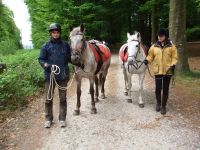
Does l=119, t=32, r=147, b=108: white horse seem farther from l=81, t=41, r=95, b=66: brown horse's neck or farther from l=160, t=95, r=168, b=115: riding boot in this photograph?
l=81, t=41, r=95, b=66: brown horse's neck

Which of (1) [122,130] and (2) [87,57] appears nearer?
(1) [122,130]

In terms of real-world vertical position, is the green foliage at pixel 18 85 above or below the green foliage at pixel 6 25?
below

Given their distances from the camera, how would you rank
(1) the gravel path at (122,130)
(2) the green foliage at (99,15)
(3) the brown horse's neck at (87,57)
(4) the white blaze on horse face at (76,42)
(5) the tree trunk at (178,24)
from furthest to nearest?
(2) the green foliage at (99,15) < (5) the tree trunk at (178,24) < (3) the brown horse's neck at (87,57) < (4) the white blaze on horse face at (76,42) < (1) the gravel path at (122,130)

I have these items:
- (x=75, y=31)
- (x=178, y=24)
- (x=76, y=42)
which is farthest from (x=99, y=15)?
(x=76, y=42)

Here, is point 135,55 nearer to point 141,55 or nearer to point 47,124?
point 141,55

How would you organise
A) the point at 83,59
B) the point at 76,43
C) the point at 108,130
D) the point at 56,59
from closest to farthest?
the point at 108,130, the point at 56,59, the point at 76,43, the point at 83,59

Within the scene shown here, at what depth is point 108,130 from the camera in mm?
7316

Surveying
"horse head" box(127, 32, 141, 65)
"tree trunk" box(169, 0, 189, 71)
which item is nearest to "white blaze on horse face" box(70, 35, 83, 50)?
"horse head" box(127, 32, 141, 65)

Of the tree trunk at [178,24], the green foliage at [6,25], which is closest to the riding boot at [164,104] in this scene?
the tree trunk at [178,24]

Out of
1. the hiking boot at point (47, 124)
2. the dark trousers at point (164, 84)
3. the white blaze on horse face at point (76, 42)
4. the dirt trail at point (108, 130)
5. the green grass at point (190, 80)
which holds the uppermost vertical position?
the white blaze on horse face at point (76, 42)

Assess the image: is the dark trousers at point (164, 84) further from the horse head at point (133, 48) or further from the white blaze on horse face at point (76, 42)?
the white blaze on horse face at point (76, 42)

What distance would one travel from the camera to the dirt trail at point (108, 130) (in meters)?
6.54

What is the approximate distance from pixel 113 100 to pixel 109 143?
366 cm

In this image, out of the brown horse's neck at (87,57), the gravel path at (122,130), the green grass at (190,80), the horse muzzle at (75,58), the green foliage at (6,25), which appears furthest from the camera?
the green foliage at (6,25)
